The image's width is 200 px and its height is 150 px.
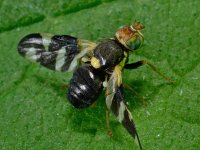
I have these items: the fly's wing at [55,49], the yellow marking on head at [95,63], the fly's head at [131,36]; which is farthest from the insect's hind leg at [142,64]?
the fly's wing at [55,49]

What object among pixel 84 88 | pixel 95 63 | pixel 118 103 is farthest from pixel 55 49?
pixel 118 103

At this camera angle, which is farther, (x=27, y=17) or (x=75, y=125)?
(x=27, y=17)

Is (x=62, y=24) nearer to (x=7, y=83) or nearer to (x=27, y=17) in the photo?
(x=27, y=17)

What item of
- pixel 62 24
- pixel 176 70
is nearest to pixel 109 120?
pixel 176 70

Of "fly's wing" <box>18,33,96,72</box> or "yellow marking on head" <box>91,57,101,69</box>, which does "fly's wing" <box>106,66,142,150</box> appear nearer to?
"yellow marking on head" <box>91,57,101,69</box>

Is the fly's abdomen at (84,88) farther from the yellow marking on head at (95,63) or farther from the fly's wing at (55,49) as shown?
the fly's wing at (55,49)

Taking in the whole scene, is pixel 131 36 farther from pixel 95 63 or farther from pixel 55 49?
pixel 55 49
